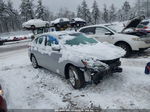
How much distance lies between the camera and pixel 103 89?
4734 mm

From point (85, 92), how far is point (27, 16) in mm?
47939

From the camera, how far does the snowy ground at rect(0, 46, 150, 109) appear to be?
4023mm

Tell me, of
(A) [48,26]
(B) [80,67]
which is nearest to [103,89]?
(B) [80,67]

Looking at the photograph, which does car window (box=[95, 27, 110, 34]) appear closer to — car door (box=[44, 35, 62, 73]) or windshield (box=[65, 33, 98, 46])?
windshield (box=[65, 33, 98, 46])

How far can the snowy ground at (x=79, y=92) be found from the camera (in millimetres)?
4023

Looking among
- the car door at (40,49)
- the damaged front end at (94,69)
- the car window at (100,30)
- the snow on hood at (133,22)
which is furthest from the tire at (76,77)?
the snow on hood at (133,22)

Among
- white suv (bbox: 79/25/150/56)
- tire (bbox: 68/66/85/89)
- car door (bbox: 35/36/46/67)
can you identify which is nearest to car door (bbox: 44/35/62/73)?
car door (bbox: 35/36/46/67)

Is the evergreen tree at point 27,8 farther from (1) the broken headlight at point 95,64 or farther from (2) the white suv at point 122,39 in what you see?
(1) the broken headlight at point 95,64

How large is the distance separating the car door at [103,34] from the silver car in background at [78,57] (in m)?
2.42

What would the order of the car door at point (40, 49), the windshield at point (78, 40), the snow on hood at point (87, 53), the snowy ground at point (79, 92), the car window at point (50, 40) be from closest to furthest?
the snowy ground at point (79, 92) < the snow on hood at point (87, 53) < the windshield at point (78, 40) < the car window at point (50, 40) < the car door at point (40, 49)

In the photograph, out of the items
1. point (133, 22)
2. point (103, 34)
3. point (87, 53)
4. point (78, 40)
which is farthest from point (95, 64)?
point (133, 22)

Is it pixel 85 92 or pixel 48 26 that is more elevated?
pixel 48 26

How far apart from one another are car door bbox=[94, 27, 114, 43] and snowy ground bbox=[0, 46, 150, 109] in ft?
7.60

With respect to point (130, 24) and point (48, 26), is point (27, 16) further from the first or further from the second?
point (130, 24)
